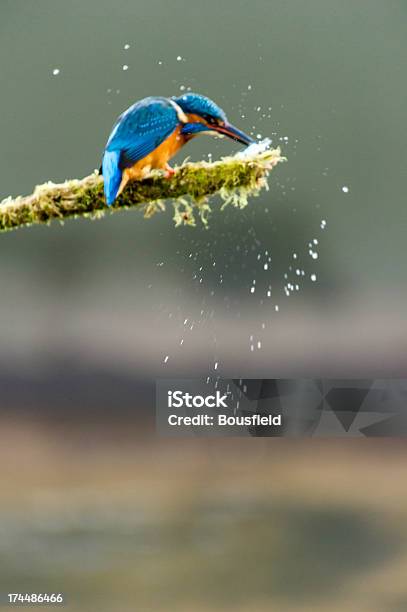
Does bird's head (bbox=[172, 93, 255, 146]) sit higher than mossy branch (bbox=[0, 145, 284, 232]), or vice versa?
bird's head (bbox=[172, 93, 255, 146])

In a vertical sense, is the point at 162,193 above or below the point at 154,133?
below

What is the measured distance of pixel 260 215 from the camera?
5.90 ft

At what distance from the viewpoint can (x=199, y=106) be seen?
1.77 meters

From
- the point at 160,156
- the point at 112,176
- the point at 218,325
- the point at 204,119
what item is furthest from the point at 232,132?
the point at 218,325

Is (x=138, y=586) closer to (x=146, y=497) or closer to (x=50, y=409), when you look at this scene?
(x=146, y=497)

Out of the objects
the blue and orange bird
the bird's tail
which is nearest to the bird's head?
the blue and orange bird

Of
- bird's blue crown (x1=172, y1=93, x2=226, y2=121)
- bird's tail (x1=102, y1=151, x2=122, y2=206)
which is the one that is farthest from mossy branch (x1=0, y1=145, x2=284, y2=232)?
bird's blue crown (x1=172, y1=93, x2=226, y2=121)

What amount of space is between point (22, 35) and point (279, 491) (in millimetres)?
1423

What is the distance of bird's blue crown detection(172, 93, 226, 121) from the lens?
1.77 meters

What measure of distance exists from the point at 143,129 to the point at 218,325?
0.56 metres

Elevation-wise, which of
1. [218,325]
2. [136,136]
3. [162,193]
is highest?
[136,136]

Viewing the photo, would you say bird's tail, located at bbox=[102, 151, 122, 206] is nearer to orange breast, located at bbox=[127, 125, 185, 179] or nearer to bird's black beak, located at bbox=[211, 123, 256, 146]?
orange breast, located at bbox=[127, 125, 185, 179]

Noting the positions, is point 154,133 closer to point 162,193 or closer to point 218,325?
point 162,193

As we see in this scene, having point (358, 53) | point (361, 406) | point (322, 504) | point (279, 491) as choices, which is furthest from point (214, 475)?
point (358, 53)
